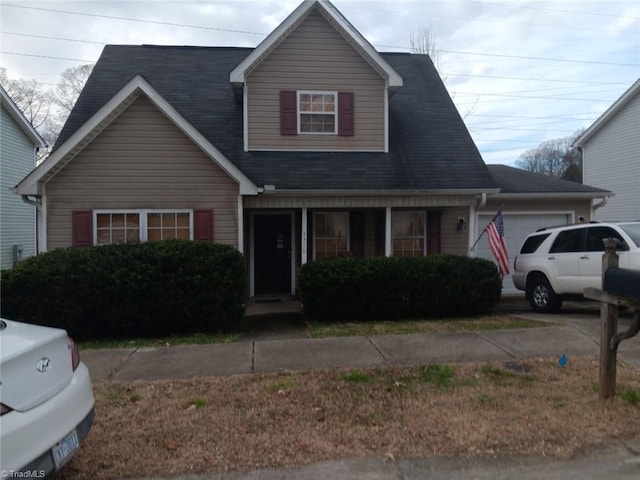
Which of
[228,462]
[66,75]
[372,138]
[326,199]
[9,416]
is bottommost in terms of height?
[228,462]

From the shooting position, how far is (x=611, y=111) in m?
18.9

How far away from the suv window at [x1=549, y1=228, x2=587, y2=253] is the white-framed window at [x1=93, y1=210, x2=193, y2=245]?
7422mm

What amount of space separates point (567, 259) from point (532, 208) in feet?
12.3

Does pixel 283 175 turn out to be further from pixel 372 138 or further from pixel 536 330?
pixel 536 330

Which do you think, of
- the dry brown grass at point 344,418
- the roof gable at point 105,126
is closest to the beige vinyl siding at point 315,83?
the roof gable at point 105,126

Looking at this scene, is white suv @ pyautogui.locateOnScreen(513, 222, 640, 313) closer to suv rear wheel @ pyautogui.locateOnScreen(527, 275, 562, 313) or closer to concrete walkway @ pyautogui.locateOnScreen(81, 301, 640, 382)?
suv rear wheel @ pyautogui.locateOnScreen(527, 275, 562, 313)

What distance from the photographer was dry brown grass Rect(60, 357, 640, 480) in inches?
152

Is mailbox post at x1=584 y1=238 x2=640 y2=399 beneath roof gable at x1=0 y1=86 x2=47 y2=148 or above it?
beneath

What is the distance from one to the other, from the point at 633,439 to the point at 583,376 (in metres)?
1.63

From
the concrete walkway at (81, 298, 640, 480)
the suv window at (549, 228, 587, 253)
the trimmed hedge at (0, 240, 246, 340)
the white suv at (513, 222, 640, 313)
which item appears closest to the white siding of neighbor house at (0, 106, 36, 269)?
the trimmed hedge at (0, 240, 246, 340)

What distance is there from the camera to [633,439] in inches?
161

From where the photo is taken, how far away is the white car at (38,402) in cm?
271

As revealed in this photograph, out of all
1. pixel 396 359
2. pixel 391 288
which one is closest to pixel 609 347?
pixel 396 359

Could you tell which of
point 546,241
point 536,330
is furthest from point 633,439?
point 546,241
